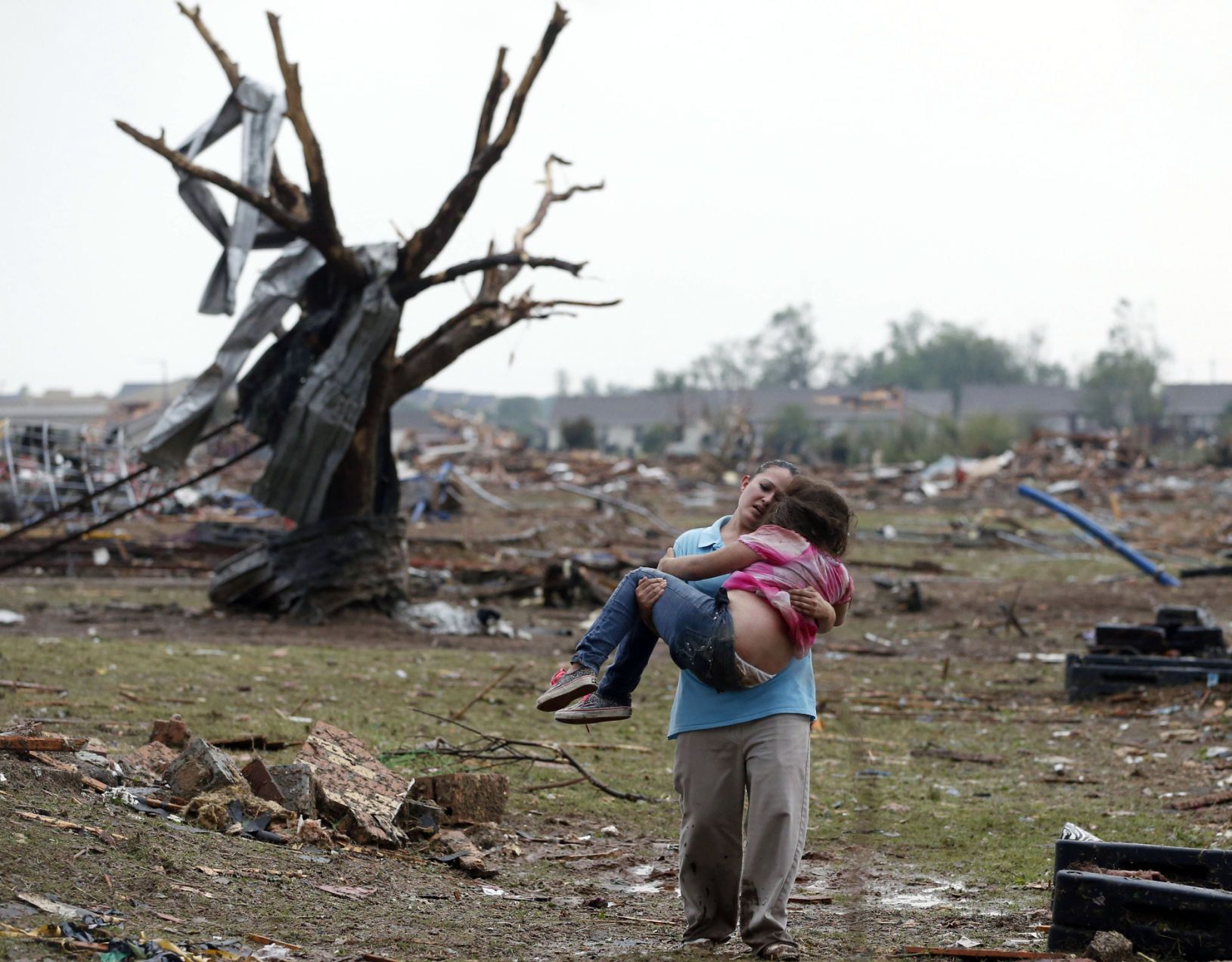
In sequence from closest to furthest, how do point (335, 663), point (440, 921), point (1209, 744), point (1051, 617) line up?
point (440, 921) < point (1209, 744) < point (335, 663) < point (1051, 617)

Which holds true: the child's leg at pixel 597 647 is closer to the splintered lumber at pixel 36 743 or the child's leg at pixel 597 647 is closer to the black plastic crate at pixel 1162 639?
the splintered lumber at pixel 36 743

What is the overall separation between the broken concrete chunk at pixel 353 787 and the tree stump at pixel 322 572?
7766 mm

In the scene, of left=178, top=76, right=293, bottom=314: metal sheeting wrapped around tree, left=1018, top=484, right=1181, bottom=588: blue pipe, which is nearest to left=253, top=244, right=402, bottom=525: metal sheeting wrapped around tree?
left=178, top=76, right=293, bottom=314: metal sheeting wrapped around tree

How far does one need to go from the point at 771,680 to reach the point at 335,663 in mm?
7665

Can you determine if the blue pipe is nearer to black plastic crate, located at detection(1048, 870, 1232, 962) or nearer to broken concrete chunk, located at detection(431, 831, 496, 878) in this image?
broken concrete chunk, located at detection(431, 831, 496, 878)

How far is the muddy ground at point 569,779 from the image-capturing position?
3.98 m

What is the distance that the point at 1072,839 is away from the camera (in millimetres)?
4066

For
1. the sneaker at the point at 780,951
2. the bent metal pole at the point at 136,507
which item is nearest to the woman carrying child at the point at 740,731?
the sneaker at the point at 780,951

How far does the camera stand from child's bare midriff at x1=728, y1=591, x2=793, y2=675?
379cm

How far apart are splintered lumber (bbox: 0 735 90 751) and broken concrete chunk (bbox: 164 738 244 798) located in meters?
0.43

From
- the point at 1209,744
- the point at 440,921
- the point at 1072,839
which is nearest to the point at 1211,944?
the point at 1072,839

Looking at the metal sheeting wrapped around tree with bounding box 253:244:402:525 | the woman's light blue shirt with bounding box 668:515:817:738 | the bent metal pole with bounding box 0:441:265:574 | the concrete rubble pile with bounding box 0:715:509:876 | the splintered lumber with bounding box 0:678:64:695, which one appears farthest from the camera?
the metal sheeting wrapped around tree with bounding box 253:244:402:525

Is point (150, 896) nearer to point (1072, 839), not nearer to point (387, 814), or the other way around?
point (387, 814)

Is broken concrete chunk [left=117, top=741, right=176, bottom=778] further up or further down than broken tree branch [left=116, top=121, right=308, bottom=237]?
further down
